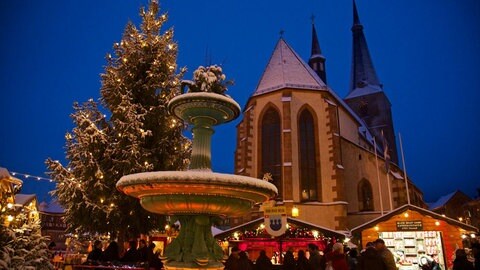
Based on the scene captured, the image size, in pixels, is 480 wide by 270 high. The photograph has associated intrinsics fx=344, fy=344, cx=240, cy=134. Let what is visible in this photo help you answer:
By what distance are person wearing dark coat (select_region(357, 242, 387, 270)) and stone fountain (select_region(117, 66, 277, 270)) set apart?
193cm

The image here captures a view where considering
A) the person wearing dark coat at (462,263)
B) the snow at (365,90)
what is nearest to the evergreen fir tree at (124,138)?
the person wearing dark coat at (462,263)

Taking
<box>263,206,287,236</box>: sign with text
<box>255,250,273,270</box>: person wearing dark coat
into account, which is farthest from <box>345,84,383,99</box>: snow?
<box>255,250,273,270</box>: person wearing dark coat

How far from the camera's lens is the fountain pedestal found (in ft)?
16.6

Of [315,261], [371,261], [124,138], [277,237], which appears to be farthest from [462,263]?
[277,237]

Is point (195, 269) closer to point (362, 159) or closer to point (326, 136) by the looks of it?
point (326, 136)

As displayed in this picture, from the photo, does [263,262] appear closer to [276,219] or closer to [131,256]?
[276,219]

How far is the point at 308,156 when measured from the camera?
933 inches

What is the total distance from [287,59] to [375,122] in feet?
78.8

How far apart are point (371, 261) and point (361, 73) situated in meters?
48.5

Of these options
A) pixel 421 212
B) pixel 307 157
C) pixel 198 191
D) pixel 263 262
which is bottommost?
pixel 263 262

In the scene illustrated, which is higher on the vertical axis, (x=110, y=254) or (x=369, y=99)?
(x=369, y=99)

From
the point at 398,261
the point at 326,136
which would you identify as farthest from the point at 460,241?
the point at 326,136

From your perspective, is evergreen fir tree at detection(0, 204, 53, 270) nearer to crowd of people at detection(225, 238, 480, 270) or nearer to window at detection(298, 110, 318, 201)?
crowd of people at detection(225, 238, 480, 270)

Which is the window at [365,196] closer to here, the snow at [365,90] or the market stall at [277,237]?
the market stall at [277,237]
